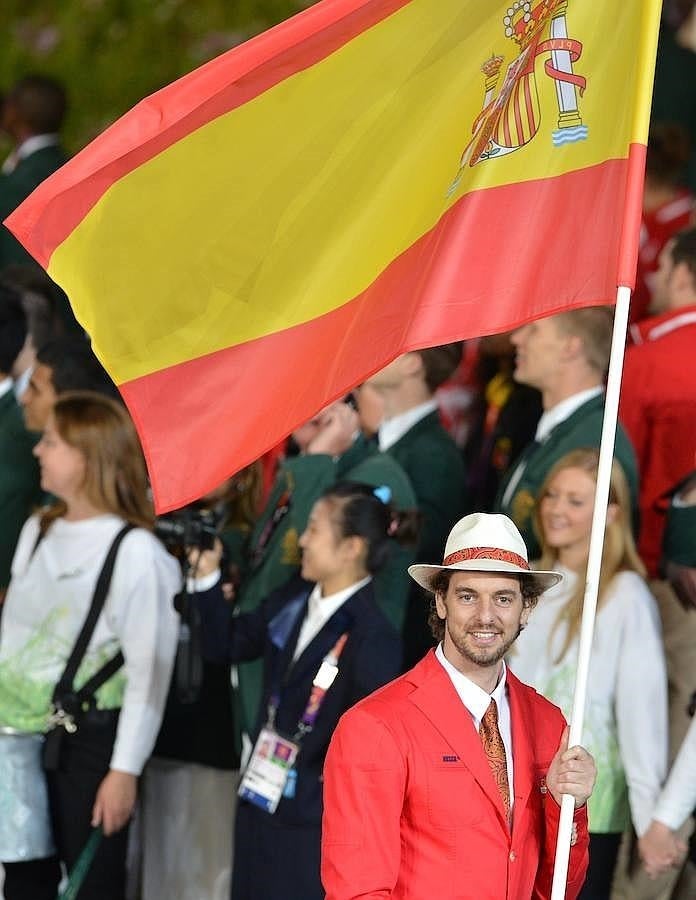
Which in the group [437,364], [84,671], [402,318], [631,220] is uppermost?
[437,364]

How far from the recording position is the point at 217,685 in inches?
271

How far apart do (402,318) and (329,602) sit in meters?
1.64

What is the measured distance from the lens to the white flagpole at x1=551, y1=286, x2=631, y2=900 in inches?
164

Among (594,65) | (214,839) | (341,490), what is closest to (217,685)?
(214,839)

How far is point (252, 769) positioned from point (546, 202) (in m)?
2.22

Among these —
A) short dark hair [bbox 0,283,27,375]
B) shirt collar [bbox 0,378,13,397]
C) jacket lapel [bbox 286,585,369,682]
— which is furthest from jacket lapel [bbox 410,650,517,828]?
short dark hair [bbox 0,283,27,375]

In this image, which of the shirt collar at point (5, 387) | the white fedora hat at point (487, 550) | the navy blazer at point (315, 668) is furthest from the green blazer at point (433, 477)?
the white fedora hat at point (487, 550)

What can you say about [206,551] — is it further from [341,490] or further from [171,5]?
[171,5]

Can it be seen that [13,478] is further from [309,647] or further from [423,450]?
[309,647]

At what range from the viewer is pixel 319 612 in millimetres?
6062

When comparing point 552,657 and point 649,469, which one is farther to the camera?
point 649,469

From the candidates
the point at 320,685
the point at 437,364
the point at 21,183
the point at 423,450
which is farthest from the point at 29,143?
the point at 320,685

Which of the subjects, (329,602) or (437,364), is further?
(437,364)

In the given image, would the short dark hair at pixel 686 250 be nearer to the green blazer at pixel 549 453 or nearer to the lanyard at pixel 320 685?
the green blazer at pixel 549 453
